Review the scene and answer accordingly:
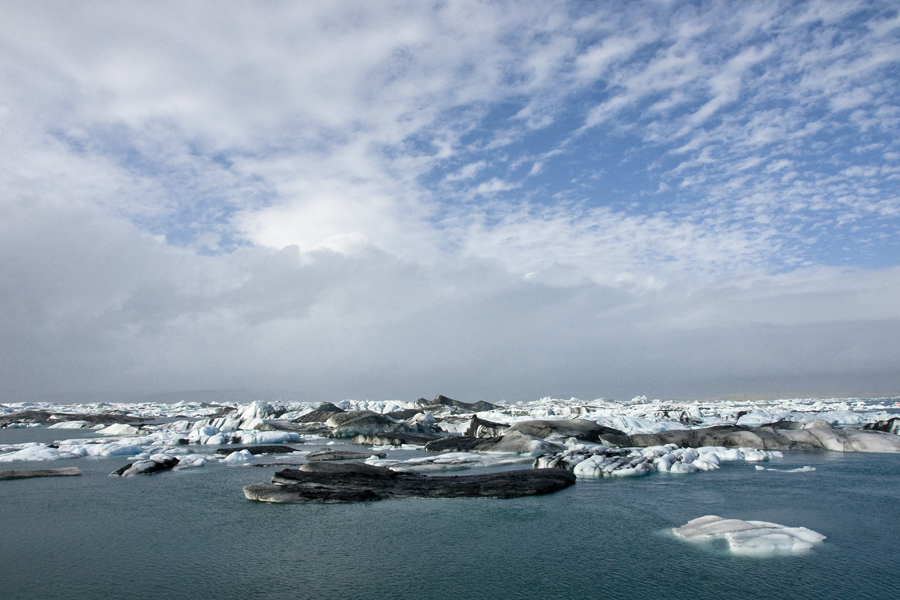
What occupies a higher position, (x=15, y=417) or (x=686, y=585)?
(x=15, y=417)

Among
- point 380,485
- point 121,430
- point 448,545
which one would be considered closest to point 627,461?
point 380,485

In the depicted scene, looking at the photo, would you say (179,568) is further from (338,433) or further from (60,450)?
(338,433)

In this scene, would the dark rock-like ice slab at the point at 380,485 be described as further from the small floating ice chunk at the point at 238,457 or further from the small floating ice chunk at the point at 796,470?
the small floating ice chunk at the point at 238,457

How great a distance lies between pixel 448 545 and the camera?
37.3ft

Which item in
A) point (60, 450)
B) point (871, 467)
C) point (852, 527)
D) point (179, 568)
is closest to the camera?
point (179, 568)

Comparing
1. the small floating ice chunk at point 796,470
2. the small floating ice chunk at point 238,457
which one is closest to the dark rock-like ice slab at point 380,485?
the small floating ice chunk at point 796,470

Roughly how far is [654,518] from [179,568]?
35.4 feet

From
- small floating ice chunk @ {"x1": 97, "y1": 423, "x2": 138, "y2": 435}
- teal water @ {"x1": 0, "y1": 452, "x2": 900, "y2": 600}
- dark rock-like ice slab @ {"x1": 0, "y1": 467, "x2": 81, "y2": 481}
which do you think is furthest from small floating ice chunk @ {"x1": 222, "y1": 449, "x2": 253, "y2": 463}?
small floating ice chunk @ {"x1": 97, "y1": 423, "x2": 138, "y2": 435}

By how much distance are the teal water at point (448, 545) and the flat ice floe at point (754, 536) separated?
0.29 meters

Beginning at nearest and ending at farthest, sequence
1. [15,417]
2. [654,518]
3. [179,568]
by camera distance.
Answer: [179,568] → [654,518] → [15,417]

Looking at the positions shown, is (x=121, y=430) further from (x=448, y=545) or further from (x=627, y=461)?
(x=448, y=545)

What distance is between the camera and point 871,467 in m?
21.3

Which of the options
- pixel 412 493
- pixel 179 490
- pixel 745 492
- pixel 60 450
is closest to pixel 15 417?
pixel 60 450

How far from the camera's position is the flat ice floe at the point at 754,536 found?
33.8ft
